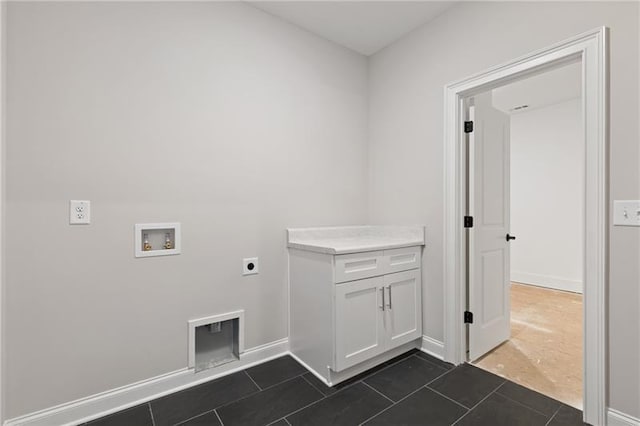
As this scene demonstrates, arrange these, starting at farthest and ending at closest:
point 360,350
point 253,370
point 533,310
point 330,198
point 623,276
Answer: point 533,310, point 330,198, point 253,370, point 360,350, point 623,276

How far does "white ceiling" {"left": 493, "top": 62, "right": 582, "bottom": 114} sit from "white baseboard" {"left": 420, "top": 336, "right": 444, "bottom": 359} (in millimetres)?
2895

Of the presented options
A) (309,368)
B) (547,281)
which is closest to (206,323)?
(309,368)

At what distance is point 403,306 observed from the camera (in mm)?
2254

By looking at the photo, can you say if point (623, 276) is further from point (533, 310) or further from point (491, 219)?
point (533, 310)

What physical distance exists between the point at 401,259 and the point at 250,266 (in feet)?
3.89

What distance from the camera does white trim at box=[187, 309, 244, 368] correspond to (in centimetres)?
192

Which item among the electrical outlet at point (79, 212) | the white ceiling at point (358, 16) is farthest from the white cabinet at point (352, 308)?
the white ceiling at point (358, 16)

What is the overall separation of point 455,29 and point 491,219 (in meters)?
1.54

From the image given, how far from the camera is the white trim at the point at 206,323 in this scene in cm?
192

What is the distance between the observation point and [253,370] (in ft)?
6.89

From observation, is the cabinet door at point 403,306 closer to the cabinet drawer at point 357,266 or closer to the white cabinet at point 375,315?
the white cabinet at point 375,315

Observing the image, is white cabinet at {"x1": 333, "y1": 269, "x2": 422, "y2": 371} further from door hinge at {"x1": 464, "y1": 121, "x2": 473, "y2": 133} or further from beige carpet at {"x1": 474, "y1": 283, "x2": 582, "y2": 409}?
door hinge at {"x1": 464, "y1": 121, "x2": 473, "y2": 133}

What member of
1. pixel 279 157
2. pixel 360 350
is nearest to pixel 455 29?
pixel 279 157

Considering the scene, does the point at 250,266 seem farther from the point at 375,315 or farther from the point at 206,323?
the point at 375,315
